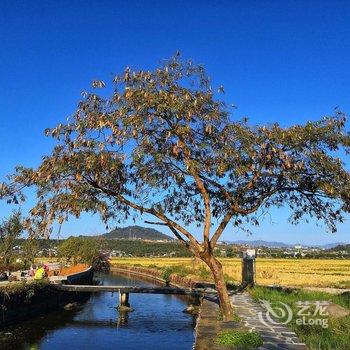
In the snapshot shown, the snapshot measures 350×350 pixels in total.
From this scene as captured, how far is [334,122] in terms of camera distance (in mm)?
16734

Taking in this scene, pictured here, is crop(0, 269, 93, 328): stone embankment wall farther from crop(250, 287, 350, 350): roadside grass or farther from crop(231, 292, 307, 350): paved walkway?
crop(250, 287, 350, 350): roadside grass

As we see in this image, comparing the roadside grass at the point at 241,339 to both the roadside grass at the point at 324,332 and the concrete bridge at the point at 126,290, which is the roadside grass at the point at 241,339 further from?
the concrete bridge at the point at 126,290

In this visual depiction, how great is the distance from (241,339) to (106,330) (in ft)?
49.3

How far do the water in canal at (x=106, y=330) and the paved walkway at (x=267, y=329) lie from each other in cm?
340

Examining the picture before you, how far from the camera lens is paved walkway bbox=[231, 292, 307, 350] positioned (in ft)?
41.7

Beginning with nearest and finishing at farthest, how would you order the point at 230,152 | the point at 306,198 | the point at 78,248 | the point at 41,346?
the point at 230,152 < the point at 306,198 < the point at 41,346 < the point at 78,248

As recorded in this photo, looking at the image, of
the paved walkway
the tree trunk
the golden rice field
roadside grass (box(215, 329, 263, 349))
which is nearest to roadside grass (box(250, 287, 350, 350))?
the paved walkway

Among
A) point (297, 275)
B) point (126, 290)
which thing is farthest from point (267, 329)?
point (297, 275)

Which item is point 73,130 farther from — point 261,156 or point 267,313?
point 267,313

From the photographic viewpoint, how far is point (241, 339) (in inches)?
504

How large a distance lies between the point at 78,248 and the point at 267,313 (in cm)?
5502

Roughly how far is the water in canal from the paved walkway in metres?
3.40

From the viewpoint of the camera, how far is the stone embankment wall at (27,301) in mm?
25953

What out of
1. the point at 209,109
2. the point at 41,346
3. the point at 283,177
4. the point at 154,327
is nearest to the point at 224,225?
the point at 283,177
